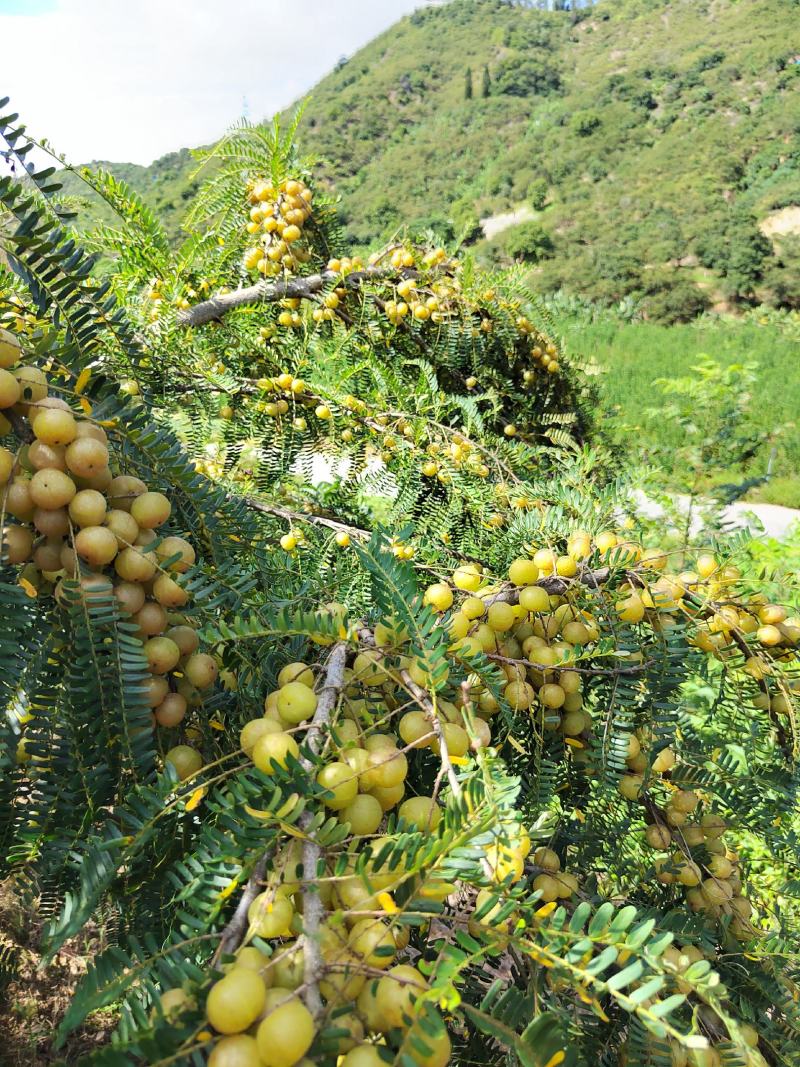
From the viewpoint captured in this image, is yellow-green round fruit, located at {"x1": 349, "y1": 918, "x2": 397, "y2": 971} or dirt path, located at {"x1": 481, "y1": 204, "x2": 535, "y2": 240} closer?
yellow-green round fruit, located at {"x1": 349, "y1": 918, "x2": 397, "y2": 971}

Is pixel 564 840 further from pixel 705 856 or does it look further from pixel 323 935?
pixel 323 935

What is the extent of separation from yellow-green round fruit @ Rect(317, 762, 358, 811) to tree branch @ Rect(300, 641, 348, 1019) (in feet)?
0.04

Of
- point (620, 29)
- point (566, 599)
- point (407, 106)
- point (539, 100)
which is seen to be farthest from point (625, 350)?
point (620, 29)

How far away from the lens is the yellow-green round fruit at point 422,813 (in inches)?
18.1

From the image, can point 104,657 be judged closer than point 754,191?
Yes

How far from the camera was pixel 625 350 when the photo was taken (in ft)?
49.2

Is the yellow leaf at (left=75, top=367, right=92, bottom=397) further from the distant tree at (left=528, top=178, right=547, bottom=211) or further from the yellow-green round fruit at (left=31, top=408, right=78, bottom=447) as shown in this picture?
the distant tree at (left=528, top=178, right=547, bottom=211)

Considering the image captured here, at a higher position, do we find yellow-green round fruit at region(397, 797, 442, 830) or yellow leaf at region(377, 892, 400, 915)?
yellow leaf at region(377, 892, 400, 915)

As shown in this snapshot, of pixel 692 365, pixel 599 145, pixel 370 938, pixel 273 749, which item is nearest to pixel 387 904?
pixel 370 938

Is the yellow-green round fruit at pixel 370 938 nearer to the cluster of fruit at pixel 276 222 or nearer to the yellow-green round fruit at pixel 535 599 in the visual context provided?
the yellow-green round fruit at pixel 535 599

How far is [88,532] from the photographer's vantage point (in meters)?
0.51

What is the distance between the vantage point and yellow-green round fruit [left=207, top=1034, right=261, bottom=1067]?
1.01 feet

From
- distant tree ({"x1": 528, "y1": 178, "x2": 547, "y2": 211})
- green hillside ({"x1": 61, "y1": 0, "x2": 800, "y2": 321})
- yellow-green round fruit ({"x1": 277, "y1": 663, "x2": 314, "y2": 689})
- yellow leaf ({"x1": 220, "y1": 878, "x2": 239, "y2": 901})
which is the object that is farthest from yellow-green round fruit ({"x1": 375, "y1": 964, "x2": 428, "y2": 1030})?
distant tree ({"x1": 528, "y1": 178, "x2": 547, "y2": 211})

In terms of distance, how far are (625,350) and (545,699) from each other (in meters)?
15.9
